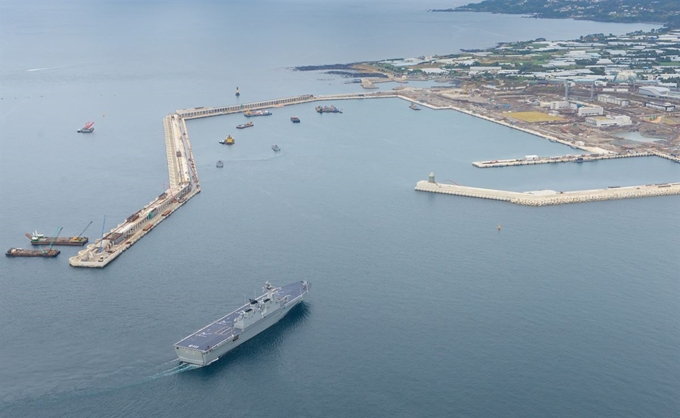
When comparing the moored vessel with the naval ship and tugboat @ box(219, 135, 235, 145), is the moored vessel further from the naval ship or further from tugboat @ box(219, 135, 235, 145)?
tugboat @ box(219, 135, 235, 145)

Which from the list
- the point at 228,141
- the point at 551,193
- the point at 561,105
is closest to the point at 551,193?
the point at 551,193

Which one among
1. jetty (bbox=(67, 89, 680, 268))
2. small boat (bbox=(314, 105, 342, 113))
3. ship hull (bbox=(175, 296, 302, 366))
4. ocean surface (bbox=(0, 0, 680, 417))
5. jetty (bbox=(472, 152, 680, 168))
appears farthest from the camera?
small boat (bbox=(314, 105, 342, 113))

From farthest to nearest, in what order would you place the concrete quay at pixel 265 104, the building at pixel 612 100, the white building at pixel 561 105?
the building at pixel 612 100 → the white building at pixel 561 105 → the concrete quay at pixel 265 104

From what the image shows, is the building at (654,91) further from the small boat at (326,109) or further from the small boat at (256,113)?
the small boat at (256,113)

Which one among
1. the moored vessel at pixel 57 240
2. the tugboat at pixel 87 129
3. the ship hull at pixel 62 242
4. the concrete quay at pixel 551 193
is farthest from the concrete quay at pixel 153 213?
the concrete quay at pixel 551 193

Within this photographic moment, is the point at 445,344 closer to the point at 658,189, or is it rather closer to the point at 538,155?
the point at 658,189

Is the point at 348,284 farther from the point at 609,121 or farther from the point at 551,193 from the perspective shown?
the point at 609,121

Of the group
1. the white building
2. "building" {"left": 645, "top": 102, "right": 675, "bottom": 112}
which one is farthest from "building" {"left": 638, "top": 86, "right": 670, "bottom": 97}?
the white building

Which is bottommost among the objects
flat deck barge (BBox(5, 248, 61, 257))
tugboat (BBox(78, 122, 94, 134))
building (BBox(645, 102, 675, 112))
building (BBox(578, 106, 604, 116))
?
building (BBox(645, 102, 675, 112))
